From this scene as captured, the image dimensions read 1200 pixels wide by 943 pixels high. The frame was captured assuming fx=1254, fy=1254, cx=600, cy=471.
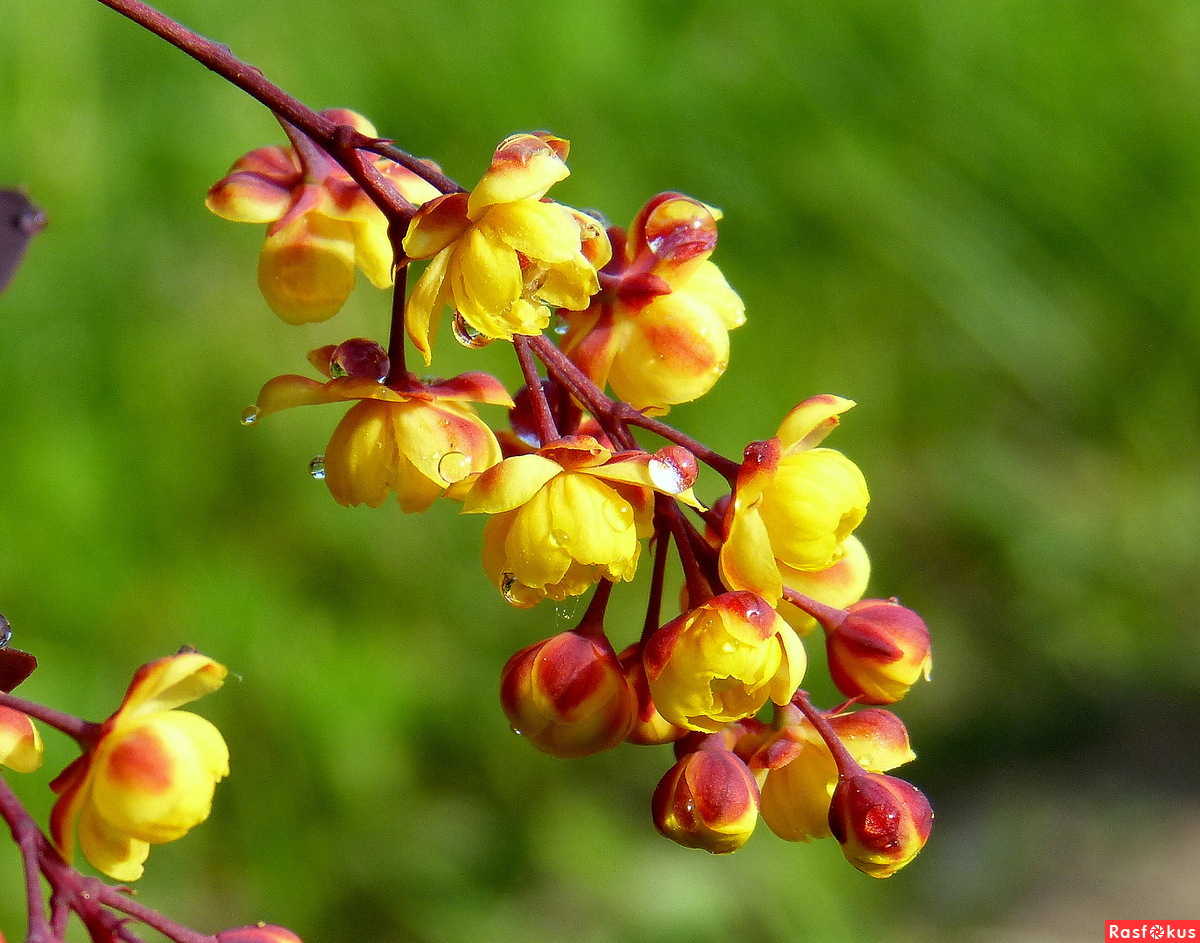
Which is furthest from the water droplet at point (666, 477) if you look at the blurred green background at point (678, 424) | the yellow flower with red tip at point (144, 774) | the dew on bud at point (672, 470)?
the blurred green background at point (678, 424)

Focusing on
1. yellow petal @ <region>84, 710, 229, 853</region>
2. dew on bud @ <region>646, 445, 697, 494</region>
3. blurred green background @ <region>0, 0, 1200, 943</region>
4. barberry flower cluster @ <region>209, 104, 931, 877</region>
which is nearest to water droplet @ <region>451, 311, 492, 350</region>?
barberry flower cluster @ <region>209, 104, 931, 877</region>

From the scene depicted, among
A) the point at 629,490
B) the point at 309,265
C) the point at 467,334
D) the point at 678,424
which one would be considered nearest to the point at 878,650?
the point at 629,490

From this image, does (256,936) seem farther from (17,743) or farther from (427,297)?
(427,297)

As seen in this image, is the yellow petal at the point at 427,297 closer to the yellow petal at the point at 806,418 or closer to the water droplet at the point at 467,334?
the water droplet at the point at 467,334

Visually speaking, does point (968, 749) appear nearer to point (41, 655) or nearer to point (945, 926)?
point (945, 926)

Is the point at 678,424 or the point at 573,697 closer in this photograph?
the point at 573,697
